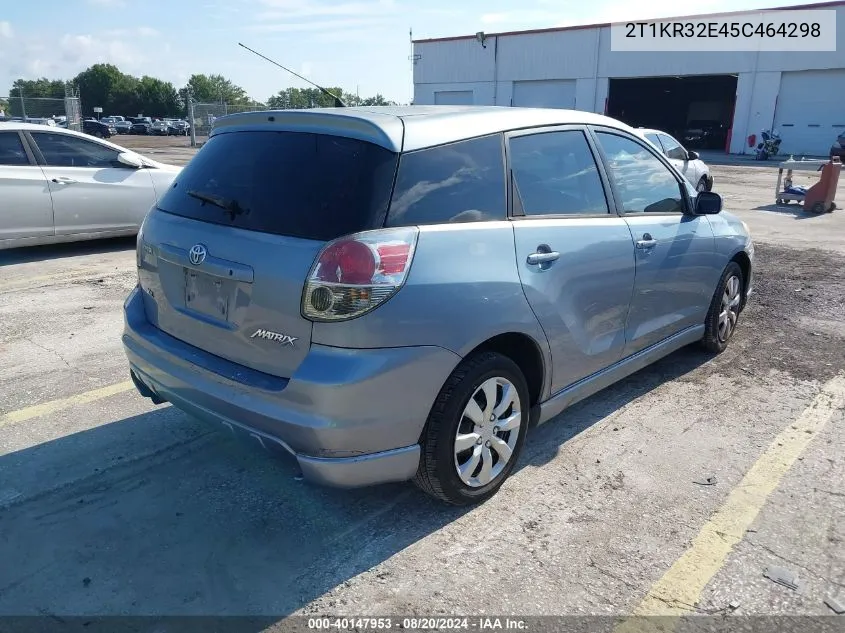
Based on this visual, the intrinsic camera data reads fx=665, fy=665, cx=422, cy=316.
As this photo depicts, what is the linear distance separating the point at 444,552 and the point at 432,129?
1.84m

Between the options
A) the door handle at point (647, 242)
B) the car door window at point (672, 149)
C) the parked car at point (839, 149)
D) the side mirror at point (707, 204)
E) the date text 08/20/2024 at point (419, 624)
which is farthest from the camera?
the parked car at point (839, 149)

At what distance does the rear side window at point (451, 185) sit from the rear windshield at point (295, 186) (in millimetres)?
77

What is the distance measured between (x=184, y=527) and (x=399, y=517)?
957 millimetres

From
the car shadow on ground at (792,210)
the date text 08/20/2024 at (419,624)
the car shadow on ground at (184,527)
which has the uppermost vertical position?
the car shadow on ground at (792,210)

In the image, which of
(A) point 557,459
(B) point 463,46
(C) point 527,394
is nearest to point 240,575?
(C) point 527,394

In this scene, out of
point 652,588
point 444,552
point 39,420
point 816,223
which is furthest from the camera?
point 816,223

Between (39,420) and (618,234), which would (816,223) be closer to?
(618,234)

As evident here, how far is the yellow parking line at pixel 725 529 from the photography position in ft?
8.38

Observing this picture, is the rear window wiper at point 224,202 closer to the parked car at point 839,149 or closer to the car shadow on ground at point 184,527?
the car shadow on ground at point 184,527

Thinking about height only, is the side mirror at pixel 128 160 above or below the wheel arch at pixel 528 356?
above

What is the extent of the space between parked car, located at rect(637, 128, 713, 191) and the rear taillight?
11866 mm

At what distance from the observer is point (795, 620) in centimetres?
247

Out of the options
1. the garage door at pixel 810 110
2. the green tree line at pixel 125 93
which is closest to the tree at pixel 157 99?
the green tree line at pixel 125 93

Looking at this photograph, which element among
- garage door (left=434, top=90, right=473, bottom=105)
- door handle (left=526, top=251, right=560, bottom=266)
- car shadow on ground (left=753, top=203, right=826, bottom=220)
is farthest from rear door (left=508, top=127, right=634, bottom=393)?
garage door (left=434, top=90, right=473, bottom=105)
